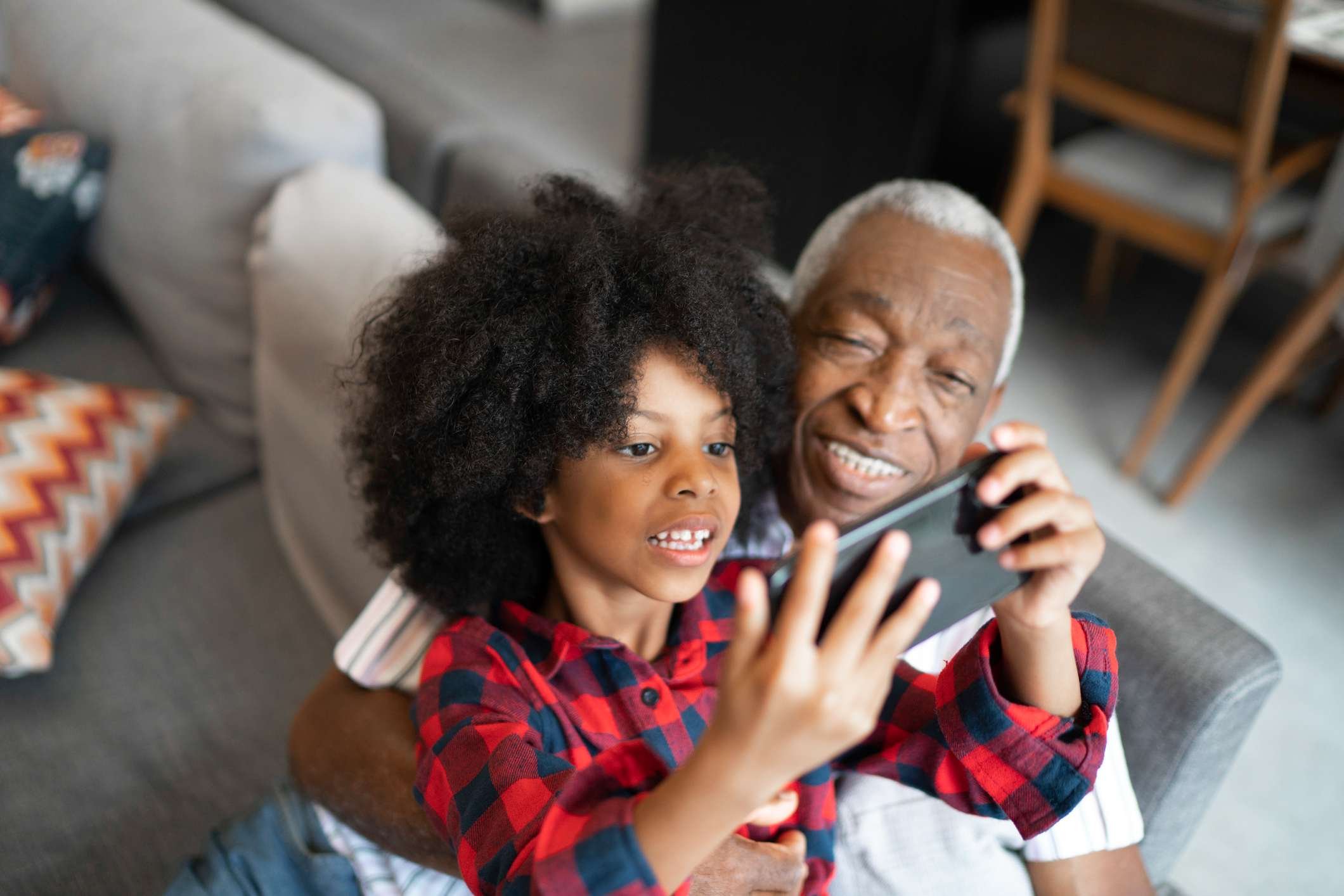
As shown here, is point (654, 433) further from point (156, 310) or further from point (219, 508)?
point (156, 310)

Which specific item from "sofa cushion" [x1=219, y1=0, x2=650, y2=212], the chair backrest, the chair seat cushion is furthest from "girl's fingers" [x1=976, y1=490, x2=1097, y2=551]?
the chair seat cushion

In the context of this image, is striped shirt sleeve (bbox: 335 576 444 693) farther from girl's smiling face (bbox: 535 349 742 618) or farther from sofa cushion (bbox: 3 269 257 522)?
sofa cushion (bbox: 3 269 257 522)

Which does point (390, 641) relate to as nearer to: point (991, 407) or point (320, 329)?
point (320, 329)

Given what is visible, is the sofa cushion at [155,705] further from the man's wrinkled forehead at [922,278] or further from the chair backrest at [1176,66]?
the chair backrest at [1176,66]

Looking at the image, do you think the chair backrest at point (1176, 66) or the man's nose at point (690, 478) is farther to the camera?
the chair backrest at point (1176, 66)

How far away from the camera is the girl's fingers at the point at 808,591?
53cm

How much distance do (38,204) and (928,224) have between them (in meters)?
1.38

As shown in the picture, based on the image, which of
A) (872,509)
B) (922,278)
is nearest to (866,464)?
(872,509)

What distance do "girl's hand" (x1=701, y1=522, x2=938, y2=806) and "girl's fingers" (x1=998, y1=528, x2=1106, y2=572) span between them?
6.9 inches

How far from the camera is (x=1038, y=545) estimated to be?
70 cm

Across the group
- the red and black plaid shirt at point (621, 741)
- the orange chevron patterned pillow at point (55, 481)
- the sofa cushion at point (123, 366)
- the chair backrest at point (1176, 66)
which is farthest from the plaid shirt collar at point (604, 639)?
the chair backrest at point (1176, 66)

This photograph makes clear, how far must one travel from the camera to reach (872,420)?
0.99m

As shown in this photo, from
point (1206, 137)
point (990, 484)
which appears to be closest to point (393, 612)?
point (990, 484)

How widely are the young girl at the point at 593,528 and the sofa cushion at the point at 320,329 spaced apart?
10.4 inches
